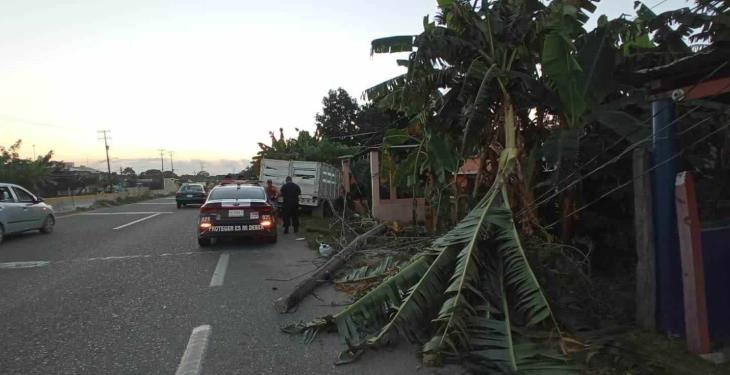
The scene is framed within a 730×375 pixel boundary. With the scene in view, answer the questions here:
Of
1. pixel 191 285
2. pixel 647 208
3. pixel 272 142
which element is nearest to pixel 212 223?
pixel 191 285

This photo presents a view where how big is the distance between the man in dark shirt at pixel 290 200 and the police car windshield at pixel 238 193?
4.36 ft

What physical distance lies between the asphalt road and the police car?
465 millimetres

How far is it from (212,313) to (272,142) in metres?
23.1

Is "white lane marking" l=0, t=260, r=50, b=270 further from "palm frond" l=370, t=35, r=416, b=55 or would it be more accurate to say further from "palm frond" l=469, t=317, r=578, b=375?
"palm frond" l=469, t=317, r=578, b=375

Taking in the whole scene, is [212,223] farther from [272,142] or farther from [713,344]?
[272,142]

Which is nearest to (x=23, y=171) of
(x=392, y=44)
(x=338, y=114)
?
(x=338, y=114)

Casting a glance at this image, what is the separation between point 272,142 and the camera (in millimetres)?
28750

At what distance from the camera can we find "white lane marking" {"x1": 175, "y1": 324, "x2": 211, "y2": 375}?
441 centimetres

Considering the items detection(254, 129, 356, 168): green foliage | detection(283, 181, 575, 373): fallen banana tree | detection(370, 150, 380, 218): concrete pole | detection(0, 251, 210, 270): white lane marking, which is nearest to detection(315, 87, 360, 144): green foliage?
detection(254, 129, 356, 168): green foliage

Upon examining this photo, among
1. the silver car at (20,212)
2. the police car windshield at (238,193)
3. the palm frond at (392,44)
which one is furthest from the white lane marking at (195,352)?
the silver car at (20,212)

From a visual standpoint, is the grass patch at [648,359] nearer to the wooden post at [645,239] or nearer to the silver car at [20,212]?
the wooden post at [645,239]

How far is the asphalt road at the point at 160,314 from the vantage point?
180 inches

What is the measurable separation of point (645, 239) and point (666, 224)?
248 millimetres

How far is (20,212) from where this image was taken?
45.3ft
